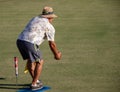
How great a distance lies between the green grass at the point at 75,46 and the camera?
9742 mm

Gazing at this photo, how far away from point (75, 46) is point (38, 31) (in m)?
4.04

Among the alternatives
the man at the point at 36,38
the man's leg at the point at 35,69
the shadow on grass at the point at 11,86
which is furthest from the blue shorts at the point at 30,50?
the shadow on grass at the point at 11,86

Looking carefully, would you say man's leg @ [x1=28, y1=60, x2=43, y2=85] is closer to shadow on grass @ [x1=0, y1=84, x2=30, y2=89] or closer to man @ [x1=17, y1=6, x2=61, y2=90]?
man @ [x1=17, y1=6, x2=61, y2=90]

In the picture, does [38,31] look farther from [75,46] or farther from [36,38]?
[75,46]

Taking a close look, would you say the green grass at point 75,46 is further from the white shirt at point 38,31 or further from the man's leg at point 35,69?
the white shirt at point 38,31

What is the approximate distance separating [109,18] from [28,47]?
27.6 feet

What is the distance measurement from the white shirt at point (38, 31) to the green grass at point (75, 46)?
1291 mm

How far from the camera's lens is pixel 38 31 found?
29.5 feet

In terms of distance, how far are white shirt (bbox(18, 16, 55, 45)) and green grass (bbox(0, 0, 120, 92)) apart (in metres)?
1.29

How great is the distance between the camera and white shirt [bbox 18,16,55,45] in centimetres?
895

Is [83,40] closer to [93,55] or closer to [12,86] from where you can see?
[93,55]

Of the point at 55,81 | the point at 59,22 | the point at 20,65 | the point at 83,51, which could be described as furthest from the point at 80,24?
the point at 55,81

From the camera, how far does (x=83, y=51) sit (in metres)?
12.3

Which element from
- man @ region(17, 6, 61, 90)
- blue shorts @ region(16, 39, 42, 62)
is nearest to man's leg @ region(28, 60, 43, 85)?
man @ region(17, 6, 61, 90)
